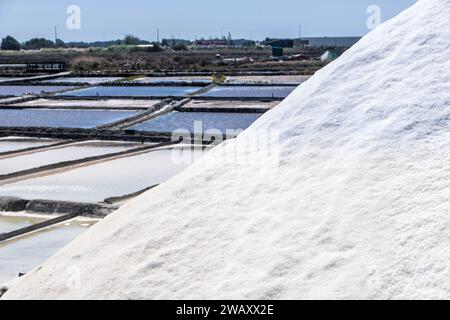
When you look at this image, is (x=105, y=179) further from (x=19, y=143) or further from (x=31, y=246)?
(x=19, y=143)

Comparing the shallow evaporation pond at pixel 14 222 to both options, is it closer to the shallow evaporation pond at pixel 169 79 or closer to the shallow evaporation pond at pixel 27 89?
the shallow evaporation pond at pixel 27 89

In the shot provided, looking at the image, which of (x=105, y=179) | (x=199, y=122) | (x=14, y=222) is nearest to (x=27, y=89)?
(x=199, y=122)

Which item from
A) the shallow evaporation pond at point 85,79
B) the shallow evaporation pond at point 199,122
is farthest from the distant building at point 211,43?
the shallow evaporation pond at point 199,122

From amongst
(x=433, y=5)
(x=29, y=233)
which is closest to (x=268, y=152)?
(x=433, y=5)

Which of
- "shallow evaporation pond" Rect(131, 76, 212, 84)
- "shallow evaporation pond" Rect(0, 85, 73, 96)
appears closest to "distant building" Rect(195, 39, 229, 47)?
"shallow evaporation pond" Rect(131, 76, 212, 84)

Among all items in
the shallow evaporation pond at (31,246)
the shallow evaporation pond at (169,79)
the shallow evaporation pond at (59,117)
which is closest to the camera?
the shallow evaporation pond at (31,246)

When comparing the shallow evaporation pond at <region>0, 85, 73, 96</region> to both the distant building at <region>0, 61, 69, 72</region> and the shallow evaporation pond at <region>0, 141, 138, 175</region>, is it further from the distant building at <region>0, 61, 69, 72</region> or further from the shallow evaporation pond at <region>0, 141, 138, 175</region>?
the shallow evaporation pond at <region>0, 141, 138, 175</region>
